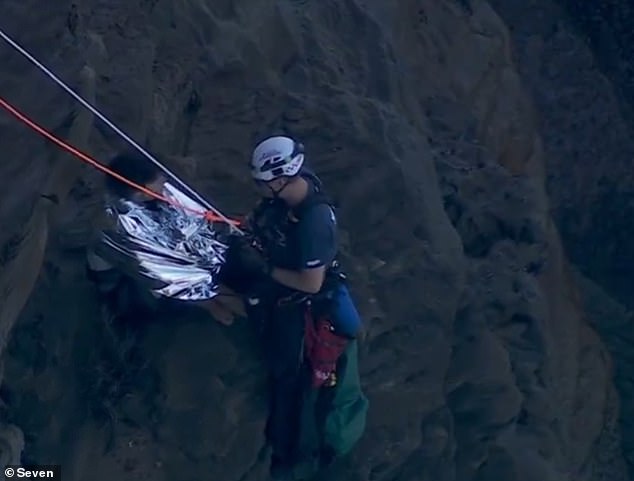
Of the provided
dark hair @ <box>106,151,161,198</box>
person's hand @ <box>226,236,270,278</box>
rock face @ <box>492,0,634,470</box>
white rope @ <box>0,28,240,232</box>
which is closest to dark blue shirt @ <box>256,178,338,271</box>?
person's hand @ <box>226,236,270,278</box>

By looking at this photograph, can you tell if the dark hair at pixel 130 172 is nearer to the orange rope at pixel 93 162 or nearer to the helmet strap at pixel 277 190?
the orange rope at pixel 93 162

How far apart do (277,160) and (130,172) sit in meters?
0.83

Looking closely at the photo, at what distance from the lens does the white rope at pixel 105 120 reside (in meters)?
6.23

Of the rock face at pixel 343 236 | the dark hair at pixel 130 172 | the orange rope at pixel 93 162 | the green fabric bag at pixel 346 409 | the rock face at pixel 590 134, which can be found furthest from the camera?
the rock face at pixel 590 134

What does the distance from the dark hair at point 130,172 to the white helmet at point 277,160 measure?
1.96 ft

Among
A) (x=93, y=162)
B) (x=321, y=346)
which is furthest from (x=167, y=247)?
(x=321, y=346)

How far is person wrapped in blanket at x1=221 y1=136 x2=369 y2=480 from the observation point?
6266 millimetres

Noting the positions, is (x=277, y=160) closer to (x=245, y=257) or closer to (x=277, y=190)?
(x=277, y=190)

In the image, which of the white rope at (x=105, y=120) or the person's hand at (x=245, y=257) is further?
the person's hand at (x=245, y=257)

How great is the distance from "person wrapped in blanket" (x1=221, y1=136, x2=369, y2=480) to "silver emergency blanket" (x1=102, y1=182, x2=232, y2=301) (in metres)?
0.15

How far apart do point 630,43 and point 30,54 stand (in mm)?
7886

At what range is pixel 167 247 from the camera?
6484mm

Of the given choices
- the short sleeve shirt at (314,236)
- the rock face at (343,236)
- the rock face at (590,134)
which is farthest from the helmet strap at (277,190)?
the rock face at (590,134)

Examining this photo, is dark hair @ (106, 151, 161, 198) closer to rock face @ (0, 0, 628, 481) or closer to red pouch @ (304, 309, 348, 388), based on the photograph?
rock face @ (0, 0, 628, 481)
